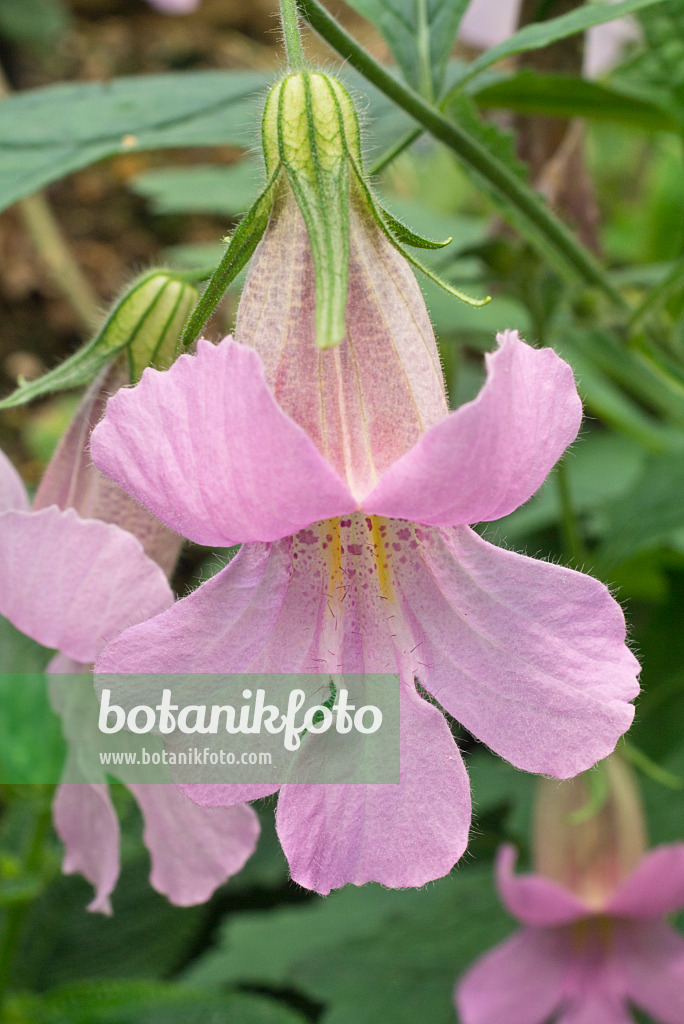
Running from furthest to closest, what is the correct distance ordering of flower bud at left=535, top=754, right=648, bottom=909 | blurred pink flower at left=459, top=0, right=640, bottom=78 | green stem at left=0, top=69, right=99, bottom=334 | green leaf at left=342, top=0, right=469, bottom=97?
green stem at left=0, top=69, right=99, bottom=334 → blurred pink flower at left=459, top=0, right=640, bottom=78 → flower bud at left=535, top=754, right=648, bottom=909 → green leaf at left=342, top=0, right=469, bottom=97

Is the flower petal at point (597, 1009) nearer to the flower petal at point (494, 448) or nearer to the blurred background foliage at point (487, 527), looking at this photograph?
the blurred background foliage at point (487, 527)

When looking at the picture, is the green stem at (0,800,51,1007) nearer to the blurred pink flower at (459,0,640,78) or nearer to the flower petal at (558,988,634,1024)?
the flower petal at (558,988,634,1024)

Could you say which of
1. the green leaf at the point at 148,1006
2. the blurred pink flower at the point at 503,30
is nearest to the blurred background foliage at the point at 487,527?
the green leaf at the point at 148,1006

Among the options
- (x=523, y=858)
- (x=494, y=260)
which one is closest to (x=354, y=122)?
(x=494, y=260)

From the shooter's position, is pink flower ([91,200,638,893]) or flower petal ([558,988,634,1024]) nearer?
pink flower ([91,200,638,893])

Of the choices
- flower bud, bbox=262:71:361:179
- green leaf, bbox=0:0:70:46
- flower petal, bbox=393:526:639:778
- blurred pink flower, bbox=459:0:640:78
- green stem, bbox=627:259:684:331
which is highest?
green leaf, bbox=0:0:70:46

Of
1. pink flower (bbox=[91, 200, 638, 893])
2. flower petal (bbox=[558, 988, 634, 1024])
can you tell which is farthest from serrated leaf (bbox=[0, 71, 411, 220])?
flower petal (bbox=[558, 988, 634, 1024])

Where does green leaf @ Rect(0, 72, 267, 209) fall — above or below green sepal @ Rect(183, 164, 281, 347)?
above

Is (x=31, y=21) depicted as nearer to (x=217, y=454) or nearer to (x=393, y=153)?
(x=393, y=153)
